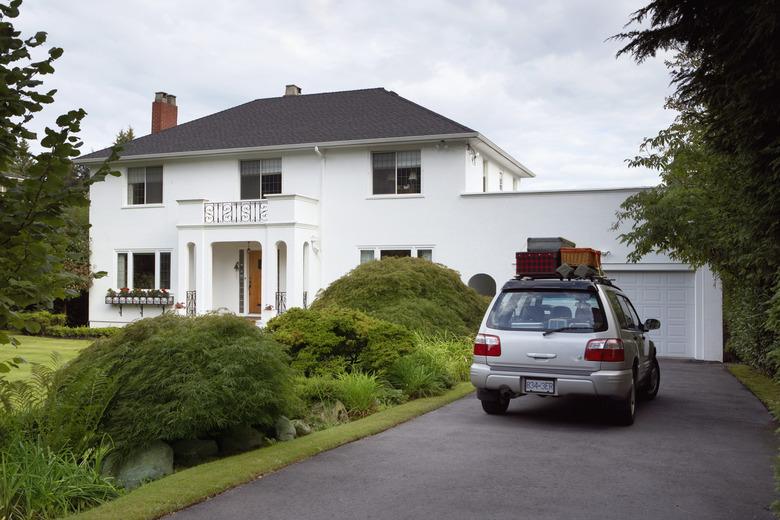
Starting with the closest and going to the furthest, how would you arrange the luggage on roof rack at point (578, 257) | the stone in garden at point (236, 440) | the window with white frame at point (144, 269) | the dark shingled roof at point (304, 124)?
the stone in garden at point (236, 440) < the luggage on roof rack at point (578, 257) < the dark shingled roof at point (304, 124) < the window with white frame at point (144, 269)

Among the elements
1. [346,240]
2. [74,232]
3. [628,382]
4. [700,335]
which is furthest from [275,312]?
[74,232]

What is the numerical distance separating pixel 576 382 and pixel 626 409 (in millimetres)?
897

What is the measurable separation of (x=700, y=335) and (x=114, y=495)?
17.1 metres

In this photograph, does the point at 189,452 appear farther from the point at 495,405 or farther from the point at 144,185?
the point at 144,185

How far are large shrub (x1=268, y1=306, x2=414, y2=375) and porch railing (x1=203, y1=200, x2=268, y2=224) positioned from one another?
12966mm

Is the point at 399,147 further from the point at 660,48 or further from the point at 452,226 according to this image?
the point at 660,48

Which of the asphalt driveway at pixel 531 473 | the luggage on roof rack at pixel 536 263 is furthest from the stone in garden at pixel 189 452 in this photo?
the luggage on roof rack at pixel 536 263

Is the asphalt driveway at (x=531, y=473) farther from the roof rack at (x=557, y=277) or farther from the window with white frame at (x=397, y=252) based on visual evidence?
the window with white frame at (x=397, y=252)

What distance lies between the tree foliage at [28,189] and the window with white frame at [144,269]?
23.1 meters

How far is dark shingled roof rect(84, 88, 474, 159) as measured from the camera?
2428 centimetres

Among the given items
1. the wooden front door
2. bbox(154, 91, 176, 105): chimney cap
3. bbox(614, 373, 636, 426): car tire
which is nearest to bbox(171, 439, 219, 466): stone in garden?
bbox(614, 373, 636, 426): car tire

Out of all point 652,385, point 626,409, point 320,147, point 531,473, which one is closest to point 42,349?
point 320,147

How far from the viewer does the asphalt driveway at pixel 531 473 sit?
5730 millimetres

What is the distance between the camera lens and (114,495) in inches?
243
